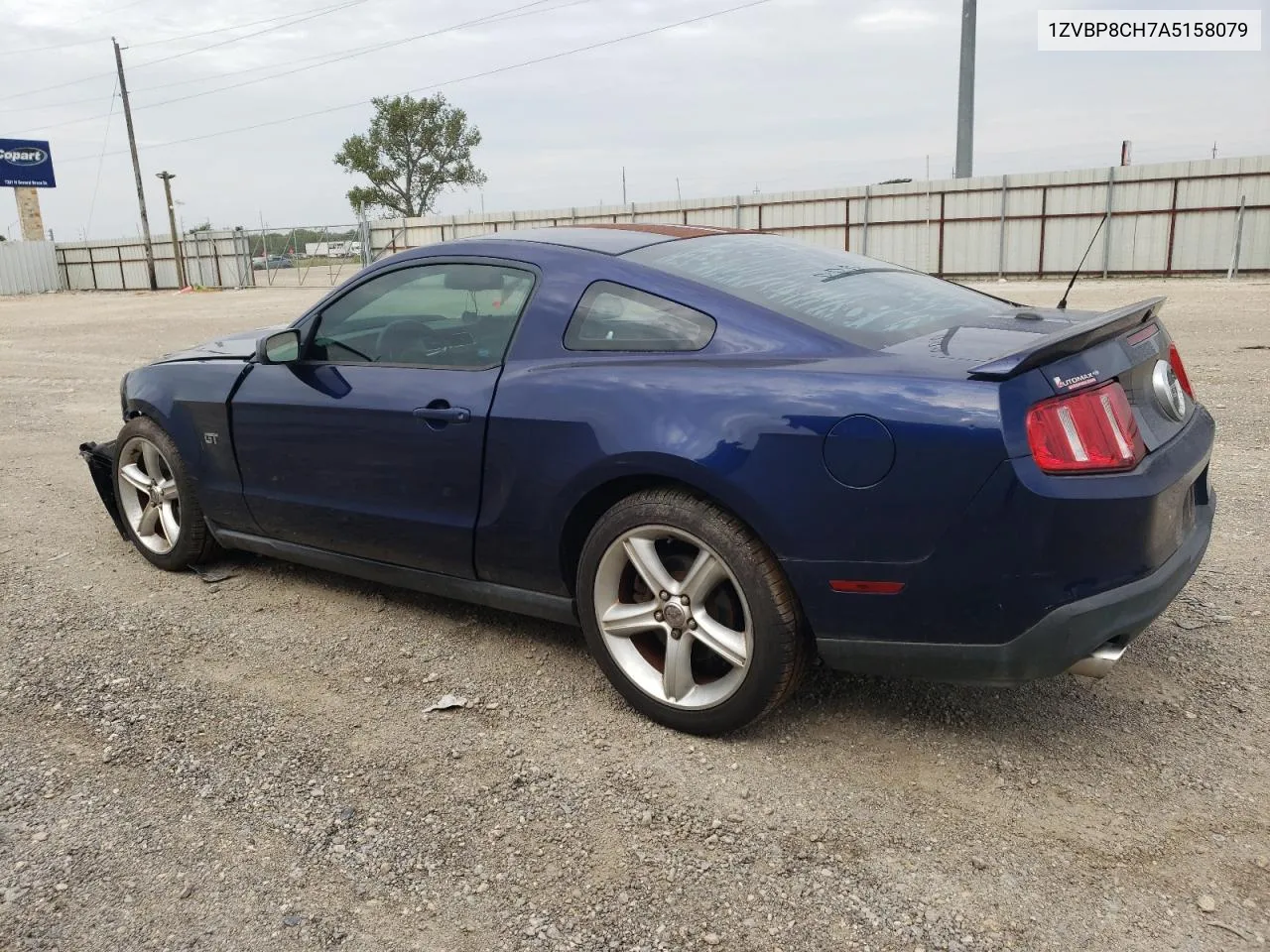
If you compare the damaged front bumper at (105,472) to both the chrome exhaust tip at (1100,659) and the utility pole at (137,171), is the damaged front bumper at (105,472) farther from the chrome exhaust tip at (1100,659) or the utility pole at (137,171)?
the utility pole at (137,171)

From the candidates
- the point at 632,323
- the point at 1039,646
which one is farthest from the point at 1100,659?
the point at 632,323

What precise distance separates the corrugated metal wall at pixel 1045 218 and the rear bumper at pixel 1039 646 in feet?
70.0

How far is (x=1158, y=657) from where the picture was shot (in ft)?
11.1

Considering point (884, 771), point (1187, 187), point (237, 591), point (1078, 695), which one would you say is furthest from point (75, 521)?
point (1187, 187)

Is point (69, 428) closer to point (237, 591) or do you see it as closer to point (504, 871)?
point (237, 591)

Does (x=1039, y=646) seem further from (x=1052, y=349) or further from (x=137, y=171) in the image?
(x=137, y=171)

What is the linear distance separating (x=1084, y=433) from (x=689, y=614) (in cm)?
114

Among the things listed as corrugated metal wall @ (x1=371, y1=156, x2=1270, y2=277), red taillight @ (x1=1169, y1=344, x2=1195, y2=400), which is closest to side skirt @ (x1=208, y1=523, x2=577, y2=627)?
red taillight @ (x1=1169, y1=344, x2=1195, y2=400)

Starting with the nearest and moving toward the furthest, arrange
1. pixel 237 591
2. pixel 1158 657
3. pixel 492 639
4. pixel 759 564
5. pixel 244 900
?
1. pixel 244 900
2. pixel 759 564
3. pixel 1158 657
4. pixel 492 639
5. pixel 237 591

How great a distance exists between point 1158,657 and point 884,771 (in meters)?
1.23

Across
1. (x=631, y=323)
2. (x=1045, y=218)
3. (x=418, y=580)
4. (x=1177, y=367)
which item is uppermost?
(x=1045, y=218)

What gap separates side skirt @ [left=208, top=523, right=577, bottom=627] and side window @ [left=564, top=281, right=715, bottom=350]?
0.84 metres

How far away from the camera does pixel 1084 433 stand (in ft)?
8.13

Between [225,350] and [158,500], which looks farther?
[158,500]
